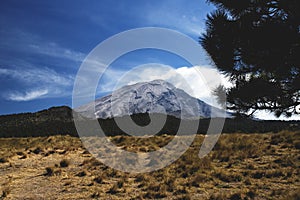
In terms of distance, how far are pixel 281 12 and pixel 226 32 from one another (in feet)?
5.15

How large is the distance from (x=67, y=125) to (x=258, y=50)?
30.0m

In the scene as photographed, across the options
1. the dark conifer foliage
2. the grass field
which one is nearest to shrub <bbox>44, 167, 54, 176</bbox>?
the grass field

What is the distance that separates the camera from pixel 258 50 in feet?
23.0

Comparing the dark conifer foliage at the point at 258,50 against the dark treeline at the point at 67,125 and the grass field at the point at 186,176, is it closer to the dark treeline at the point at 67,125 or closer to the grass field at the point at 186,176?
the grass field at the point at 186,176

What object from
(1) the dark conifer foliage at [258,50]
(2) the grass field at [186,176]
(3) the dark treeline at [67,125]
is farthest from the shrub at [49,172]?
(3) the dark treeline at [67,125]

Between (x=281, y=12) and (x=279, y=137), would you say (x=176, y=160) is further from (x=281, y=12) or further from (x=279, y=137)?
(x=281, y=12)

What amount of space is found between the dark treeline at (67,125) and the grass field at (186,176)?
5595 millimetres

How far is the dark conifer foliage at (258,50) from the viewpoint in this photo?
260 inches

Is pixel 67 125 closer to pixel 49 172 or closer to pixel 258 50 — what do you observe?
pixel 49 172

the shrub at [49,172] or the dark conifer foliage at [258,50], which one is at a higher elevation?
the dark conifer foliage at [258,50]

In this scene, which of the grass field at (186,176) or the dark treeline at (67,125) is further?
the dark treeline at (67,125)

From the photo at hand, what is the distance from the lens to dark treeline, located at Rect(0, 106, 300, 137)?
23031mm

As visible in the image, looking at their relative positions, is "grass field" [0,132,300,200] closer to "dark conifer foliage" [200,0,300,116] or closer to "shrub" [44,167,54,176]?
"shrub" [44,167,54,176]

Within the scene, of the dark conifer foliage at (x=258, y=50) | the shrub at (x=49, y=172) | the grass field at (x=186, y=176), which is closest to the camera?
the dark conifer foliage at (x=258, y=50)
